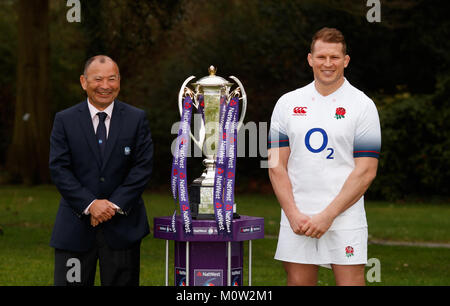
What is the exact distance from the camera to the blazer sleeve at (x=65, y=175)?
4984 mm

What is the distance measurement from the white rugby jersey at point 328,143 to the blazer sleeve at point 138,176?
1121 millimetres

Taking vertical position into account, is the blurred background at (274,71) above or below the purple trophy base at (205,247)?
above

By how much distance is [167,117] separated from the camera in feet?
72.6

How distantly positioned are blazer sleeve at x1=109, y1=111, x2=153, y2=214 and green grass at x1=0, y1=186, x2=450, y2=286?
12.5ft

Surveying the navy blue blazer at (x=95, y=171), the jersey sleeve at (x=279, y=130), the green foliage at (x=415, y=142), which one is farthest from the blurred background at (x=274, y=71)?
the jersey sleeve at (x=279, y=130)

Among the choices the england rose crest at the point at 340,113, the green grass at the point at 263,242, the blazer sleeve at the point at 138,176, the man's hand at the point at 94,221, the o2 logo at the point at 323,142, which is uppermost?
the england rose crest at the point at 340,113

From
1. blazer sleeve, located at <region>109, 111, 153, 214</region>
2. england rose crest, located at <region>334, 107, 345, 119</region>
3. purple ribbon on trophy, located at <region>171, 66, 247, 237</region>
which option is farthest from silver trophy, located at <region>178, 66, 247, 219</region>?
england rose crest, located at <region>334, 107, 345, 119</region>

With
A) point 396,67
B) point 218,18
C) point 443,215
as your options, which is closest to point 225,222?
point 443,215

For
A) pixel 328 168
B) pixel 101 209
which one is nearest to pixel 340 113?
pixel 328 168

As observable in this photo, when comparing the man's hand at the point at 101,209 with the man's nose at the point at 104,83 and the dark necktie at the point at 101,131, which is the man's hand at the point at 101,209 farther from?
the man's nose at the point at 104,83

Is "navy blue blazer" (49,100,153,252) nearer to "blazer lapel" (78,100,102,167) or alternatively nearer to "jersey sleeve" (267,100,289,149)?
"blazer lapel" (78,100,102,167)

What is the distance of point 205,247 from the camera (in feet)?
17.0
